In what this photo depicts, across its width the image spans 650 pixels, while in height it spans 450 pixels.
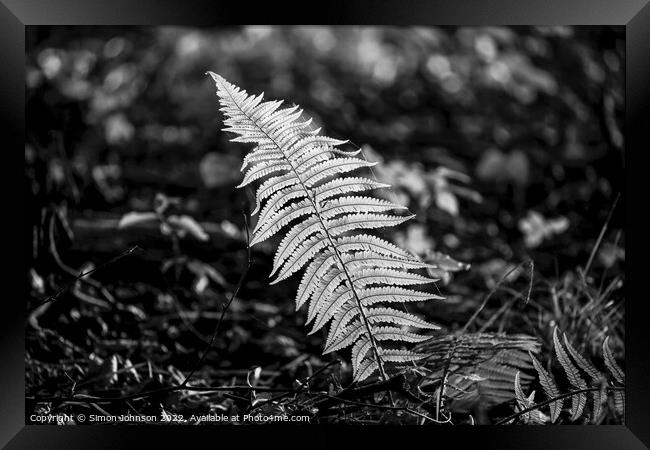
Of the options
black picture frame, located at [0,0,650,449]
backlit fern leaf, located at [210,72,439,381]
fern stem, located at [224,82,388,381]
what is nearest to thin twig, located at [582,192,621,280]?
black picture frame, located at [0,0,650,449]

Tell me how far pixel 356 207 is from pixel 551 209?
929 mm

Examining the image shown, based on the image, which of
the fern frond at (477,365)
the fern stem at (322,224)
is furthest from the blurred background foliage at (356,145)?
the fern stem at (322,224)

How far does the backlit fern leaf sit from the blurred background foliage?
39 cm

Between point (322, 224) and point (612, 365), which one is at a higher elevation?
point (322, 224)

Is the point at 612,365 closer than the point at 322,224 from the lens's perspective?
No

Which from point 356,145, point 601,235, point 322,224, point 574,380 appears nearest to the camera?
point 322,224

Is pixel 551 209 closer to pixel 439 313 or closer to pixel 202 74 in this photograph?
pixel 439 313

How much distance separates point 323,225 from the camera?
4.90 feet

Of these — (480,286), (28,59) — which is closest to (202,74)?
(28,59)

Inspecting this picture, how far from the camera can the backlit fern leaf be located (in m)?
1.49
